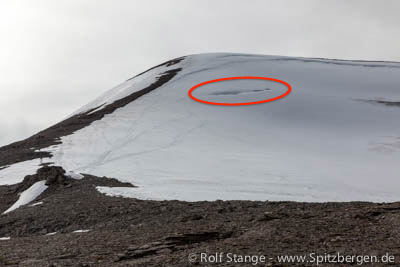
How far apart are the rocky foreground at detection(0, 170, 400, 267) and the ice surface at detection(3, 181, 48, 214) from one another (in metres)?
1.30

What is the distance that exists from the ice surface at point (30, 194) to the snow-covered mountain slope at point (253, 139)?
8.67 ft

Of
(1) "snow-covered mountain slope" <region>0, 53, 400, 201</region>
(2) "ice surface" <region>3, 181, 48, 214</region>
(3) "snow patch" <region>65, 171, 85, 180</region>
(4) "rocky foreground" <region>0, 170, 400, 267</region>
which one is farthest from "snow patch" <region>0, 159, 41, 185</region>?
(4) "rocky foreground" <region>0, 170, 400, 267</region>

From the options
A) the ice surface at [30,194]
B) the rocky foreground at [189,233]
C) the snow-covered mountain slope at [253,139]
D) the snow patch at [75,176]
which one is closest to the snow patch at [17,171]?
the snow-covered mountain slope at [253,139]

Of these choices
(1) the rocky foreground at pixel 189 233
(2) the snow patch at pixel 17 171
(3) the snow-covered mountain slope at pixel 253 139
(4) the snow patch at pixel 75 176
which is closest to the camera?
(1) the rocky foreground at pixel 189 233

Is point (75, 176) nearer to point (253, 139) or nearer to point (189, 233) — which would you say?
point (189, 233)

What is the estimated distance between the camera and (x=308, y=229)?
9555 mm

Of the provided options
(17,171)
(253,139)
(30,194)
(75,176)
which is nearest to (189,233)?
(30,194)

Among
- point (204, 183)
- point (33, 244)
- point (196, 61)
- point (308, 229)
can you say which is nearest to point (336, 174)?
point (204, 183)

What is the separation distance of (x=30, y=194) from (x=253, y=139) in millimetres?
14768

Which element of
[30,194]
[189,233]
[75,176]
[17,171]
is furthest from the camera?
[17,171]

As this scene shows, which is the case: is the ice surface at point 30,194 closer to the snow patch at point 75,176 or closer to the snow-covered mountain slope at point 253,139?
the snow patch at point 75,176

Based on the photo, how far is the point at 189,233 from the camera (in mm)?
9875

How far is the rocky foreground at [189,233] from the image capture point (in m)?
7.99

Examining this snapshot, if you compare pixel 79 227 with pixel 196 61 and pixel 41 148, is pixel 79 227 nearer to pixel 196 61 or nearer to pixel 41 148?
pixel 41 148
